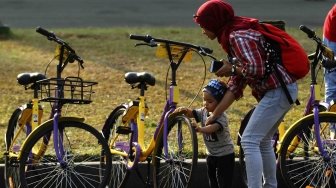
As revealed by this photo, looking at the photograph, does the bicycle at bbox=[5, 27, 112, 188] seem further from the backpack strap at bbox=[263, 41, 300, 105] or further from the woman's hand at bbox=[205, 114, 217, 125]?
the backpack strap at bbox=[263, 41, 300, 105]

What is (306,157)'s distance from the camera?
256 inches

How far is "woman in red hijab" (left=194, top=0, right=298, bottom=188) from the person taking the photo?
551 centimetres

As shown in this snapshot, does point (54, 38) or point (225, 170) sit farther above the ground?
point (54, 38)

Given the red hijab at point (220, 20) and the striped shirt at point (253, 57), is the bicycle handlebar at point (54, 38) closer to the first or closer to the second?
the red hijab at point (220, 20)

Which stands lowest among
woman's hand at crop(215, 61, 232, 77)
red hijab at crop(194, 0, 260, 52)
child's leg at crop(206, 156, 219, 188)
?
child's leg at crop(206, 156, 219, 188)

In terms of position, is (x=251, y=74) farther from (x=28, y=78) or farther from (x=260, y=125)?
(x=28, y=78)

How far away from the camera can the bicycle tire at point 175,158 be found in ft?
20.0

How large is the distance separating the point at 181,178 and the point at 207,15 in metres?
1.27

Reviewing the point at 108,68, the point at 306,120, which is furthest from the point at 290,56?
the point at 108,68

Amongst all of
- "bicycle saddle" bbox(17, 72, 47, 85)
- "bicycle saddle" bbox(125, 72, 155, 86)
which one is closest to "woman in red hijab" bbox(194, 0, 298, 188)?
"bicycle saddle" bbox(125, 72, 155, 86)

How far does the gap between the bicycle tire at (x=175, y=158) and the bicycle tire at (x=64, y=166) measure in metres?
0.37

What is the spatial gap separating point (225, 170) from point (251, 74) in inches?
37.7

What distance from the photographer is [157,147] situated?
20.7 feet

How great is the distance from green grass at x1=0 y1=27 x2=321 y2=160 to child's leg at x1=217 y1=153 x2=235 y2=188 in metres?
1.68
